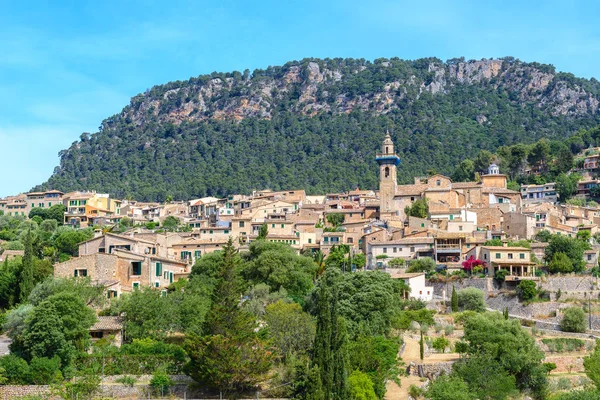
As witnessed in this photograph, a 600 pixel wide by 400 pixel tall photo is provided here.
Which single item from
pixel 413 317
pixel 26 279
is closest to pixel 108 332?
pixel 26 279

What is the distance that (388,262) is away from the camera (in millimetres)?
69562

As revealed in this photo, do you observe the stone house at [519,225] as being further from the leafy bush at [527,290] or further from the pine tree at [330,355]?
the pine tree at [330,355]

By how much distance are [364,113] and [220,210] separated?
281 feet

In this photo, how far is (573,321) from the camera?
5662 centimetres

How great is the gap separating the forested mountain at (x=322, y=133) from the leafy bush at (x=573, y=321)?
72539mm

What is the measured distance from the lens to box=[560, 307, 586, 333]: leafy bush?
186 ft

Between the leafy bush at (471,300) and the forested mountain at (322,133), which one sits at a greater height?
the forested mountain at (322,133)

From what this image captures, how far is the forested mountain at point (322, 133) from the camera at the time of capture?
14700 cm

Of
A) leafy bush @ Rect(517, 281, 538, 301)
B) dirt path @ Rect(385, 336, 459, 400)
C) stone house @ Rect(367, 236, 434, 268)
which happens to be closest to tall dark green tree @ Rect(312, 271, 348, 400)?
dirt path @ Rect(385, 336, 459, 400)

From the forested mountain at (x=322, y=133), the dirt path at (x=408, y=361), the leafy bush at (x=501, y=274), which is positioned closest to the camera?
the dirt path at (x=408, y=361)

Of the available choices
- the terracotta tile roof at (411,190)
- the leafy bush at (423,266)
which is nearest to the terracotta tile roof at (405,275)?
the leafy bush at (423,266)

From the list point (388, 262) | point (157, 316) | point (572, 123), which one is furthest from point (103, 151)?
point (157, 316)

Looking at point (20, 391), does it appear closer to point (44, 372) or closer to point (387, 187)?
point (44, 372)

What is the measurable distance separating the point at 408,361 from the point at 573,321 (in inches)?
576
